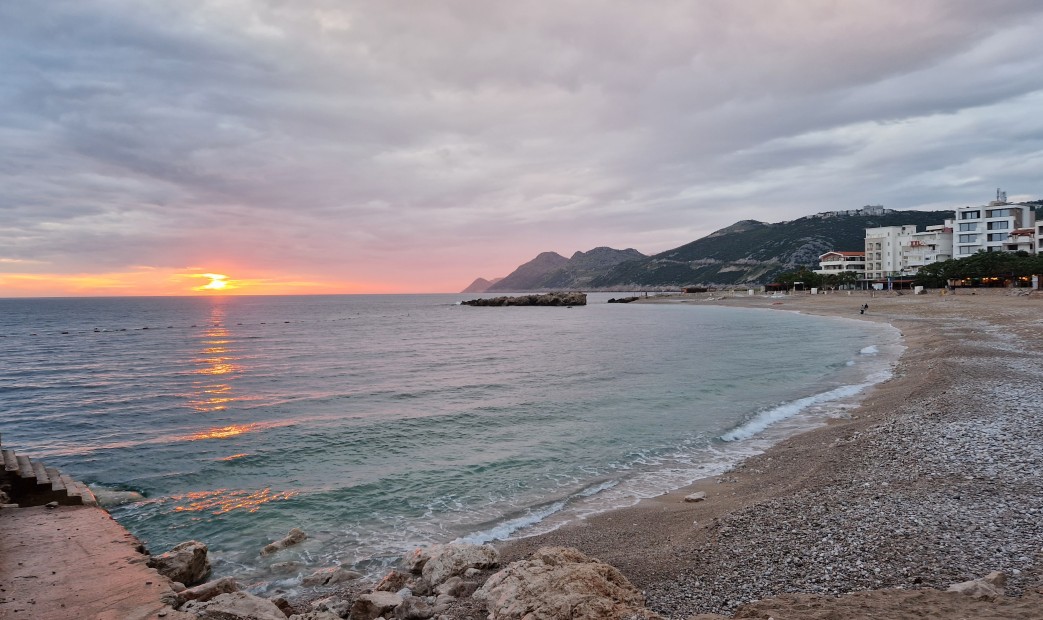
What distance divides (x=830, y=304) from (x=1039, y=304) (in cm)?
3850

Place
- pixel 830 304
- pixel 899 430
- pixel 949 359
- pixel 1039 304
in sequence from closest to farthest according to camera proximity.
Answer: pixel 899 430 < pixel 949 359 < pixel 1039 304 < pixel 830 304

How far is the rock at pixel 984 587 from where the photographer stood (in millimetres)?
6066

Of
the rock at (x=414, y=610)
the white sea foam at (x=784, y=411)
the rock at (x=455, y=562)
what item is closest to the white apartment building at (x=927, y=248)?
the white sea foam at (x=784, y=411)

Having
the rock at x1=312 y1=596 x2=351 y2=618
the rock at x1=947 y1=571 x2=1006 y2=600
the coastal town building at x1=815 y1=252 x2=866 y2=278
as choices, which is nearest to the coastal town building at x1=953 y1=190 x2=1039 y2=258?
the coastal town building at x1=815 y1=252 x2=866 y2=278

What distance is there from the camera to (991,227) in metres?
108

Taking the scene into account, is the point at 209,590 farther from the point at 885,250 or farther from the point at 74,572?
the point at 885,250

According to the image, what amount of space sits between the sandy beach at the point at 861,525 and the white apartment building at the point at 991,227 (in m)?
115

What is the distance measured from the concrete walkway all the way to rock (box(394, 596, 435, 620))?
2.59 metres

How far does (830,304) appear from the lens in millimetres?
95625

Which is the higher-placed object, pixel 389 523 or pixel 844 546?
pixel 844 546

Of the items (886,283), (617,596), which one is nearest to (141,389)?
(617,596)

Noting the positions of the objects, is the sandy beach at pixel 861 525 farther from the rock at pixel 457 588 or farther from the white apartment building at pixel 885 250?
the white apartment building at pixel 885 250

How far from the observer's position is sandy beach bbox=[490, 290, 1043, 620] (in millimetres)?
6570

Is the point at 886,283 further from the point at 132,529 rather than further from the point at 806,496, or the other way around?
the point at 132,529
